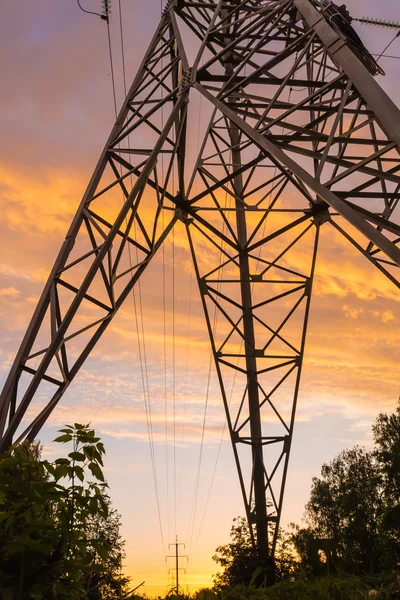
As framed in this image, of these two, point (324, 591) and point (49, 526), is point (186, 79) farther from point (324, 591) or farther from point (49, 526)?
point (49, 526)

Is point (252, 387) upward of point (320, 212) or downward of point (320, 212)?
downward

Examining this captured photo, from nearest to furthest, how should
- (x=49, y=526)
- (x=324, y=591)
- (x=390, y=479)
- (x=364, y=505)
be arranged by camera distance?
(x=49, y=526) → (x=324, y=591) → (x=390, y=479) → (x=364, y=505)

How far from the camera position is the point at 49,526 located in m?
3.11

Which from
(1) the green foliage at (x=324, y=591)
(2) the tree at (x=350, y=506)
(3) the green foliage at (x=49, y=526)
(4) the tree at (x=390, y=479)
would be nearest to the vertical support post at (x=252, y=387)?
(1) the green foliage at (x=324, y=591)

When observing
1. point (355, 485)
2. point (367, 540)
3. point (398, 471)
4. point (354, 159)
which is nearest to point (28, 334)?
point (354, 159)

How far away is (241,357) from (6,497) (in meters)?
13.0

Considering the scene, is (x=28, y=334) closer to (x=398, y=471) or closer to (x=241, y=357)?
(x=241, y=357)

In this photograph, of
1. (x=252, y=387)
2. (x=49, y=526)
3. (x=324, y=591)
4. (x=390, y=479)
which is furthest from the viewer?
(x=390, y=479)

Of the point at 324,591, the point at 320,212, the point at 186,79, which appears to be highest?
the point at 186,79

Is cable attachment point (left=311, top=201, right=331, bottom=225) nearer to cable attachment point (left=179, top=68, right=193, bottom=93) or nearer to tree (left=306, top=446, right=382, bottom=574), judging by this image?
cable attachment point (left=179, top=68, right=193, bottom=93)

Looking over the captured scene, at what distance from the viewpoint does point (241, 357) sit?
52.2 feet

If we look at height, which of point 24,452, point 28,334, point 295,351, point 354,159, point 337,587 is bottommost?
point 337,587

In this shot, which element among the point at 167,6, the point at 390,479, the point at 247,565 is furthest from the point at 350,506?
the point at 167,6

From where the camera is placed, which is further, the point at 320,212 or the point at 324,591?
the point at 320,212
